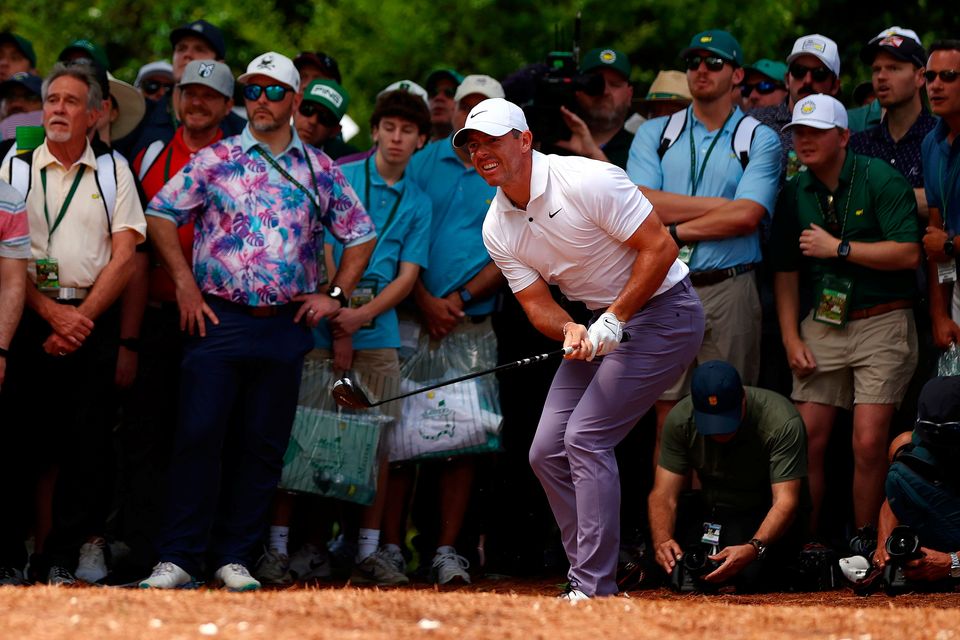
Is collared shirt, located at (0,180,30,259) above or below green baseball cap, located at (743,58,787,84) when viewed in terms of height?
below

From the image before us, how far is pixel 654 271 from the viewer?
661 centimetres

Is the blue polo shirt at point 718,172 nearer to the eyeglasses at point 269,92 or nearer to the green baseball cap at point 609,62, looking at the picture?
the green baseball cap at point 609,62

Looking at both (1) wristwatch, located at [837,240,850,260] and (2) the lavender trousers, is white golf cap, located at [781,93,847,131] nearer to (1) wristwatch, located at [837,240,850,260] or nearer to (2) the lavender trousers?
(1) wristwatch, located at [837,240,850,260]

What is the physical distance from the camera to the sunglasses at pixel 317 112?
9133mm

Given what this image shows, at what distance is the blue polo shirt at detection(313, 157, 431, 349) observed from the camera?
8672 millimetres

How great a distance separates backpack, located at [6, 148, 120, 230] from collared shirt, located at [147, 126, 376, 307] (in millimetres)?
210

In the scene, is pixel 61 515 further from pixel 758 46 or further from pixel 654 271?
pixel 758 46

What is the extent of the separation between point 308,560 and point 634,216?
3.08 meters

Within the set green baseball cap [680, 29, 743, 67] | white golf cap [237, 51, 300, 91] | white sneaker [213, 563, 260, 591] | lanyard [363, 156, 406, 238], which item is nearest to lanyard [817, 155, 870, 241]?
green baseball cap [680, 29, 743, 67]

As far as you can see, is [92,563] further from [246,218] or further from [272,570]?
[246,218]

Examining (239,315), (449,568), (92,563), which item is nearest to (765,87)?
(449,568)

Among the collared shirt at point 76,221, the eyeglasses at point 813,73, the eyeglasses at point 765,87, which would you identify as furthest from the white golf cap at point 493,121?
the eyeglasses at point 765,87

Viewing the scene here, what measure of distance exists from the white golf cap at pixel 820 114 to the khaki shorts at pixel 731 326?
91cm

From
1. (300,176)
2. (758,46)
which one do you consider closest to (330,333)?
(300,176)
